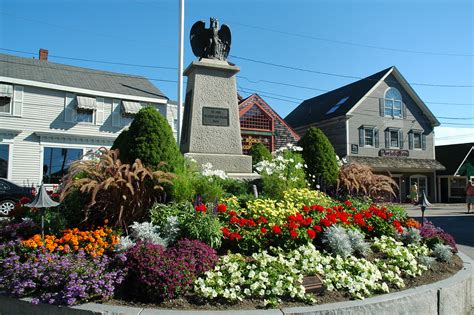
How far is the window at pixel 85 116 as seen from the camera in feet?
72.2

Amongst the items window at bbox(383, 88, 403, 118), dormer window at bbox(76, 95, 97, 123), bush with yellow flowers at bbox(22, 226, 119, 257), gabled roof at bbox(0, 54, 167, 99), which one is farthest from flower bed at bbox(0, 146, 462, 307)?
window at bbox(383, 88, 403, 118)

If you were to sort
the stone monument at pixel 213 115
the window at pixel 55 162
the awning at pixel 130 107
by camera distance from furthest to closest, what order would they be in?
1. the awning at pixel 130 107
2. the window at pixel 55 162
3. the stone monument at pixel 213 115

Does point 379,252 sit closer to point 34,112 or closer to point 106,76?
point 34,112

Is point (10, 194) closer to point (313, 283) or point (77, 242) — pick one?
point (77, 242)

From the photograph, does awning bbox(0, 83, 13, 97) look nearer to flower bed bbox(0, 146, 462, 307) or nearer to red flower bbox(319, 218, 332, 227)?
flower bed bbox(0, 146, 462, 307)

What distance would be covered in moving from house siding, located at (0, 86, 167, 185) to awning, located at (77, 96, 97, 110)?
0.97 metres

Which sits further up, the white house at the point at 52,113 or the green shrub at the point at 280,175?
the white house at the point at 52,113

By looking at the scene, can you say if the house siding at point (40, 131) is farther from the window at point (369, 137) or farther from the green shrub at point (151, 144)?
the window at point (369, 137)

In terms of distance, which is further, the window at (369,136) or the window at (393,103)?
the window at (393,103)

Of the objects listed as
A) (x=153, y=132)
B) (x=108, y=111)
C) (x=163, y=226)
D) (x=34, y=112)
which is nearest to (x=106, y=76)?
(x=108, y=111)

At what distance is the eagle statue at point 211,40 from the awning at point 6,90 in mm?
15791

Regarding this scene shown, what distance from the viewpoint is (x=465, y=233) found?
35.7ft

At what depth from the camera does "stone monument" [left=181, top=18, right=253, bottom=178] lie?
7984 millimetres

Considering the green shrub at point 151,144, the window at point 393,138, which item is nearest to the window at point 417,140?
the window at point 393,138
